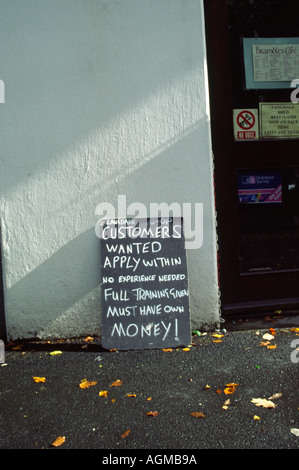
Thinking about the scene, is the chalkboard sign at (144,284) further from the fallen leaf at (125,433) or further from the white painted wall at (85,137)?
the fallen leaf at (125,433)

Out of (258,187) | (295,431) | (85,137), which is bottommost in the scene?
(295,431)

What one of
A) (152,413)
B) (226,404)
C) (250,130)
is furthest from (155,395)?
(250,130)

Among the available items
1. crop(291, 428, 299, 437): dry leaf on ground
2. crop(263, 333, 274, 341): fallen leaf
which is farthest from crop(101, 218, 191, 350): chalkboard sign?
crop(291, 428, 299, 437): dry leaf on ground

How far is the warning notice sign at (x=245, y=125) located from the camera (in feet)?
11.0

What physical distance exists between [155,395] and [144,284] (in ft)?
3.07

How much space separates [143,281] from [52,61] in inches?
79.0

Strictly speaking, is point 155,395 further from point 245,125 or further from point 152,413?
point 245,125

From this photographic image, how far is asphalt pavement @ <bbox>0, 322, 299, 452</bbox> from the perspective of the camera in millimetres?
1895

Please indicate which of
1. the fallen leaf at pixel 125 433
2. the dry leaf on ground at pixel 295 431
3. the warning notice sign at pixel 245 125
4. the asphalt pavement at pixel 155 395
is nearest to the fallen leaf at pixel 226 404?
the asphalt pavement at pixel 155 395

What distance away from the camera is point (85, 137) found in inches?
120

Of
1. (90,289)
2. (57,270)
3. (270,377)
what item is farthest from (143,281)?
(270,377)

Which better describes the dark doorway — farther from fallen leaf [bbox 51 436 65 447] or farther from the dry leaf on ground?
fallen leaf [bbox 51 436 65 447]

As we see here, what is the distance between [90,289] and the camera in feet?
10.3
